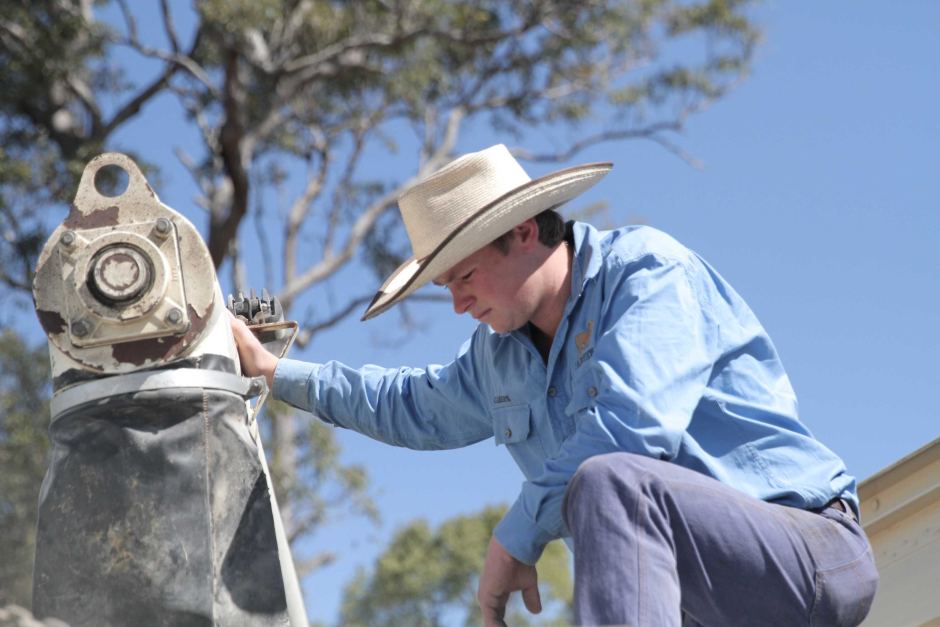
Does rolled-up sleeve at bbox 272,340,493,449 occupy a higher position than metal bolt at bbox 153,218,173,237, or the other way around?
metal bolt at bbox 153,218,173,237

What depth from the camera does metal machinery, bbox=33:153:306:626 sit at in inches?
97.6

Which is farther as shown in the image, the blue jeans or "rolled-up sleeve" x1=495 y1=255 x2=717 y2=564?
"rolled-up sleeve" x1=495 y1=255 x2=717 y2=564

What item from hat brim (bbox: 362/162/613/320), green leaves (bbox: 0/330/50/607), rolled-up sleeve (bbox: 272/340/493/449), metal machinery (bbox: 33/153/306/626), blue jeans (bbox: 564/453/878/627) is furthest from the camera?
green leaves (bbox: 0/330/50/607)

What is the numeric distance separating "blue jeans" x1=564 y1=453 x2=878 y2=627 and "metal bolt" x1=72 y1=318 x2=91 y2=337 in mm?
883

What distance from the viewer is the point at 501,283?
2936 mm

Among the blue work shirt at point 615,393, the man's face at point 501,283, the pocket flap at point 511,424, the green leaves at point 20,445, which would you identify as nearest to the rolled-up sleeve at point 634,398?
the blue work shirt at point 615,393

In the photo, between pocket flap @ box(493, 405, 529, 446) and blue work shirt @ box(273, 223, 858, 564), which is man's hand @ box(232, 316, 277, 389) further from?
pocket flap @ box(493, 405, 529, 446)

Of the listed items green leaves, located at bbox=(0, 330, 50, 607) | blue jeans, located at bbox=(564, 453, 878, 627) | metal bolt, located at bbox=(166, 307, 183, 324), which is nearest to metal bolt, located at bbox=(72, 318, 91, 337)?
metal bolt, located at bbox=(166, 307, 183, 324)

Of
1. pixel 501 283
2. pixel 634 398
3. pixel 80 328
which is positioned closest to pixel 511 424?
pixel 501 283

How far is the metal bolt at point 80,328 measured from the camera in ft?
8.38

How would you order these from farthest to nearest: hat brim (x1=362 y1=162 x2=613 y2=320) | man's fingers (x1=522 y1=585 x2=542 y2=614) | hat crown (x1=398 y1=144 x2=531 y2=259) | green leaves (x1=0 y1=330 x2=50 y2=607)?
1. green leaves (x1=0 y1=330 x2=50 y2=607)
2. hat crown (x1=398 y1=144 x2=531 y2=259)
3. hat brim (x1=362 y1=162 x2=613 y2=320)
4. man's fingers (x1=522 y1=585 x2=542 y2=614)

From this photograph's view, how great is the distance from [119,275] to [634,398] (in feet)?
2.98

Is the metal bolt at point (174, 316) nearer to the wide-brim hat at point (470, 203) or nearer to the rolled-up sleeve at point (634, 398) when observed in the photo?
the wide-brim hat at point (470, 203)

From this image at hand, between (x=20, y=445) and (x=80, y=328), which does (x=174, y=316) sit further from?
(x=20, y=445)
